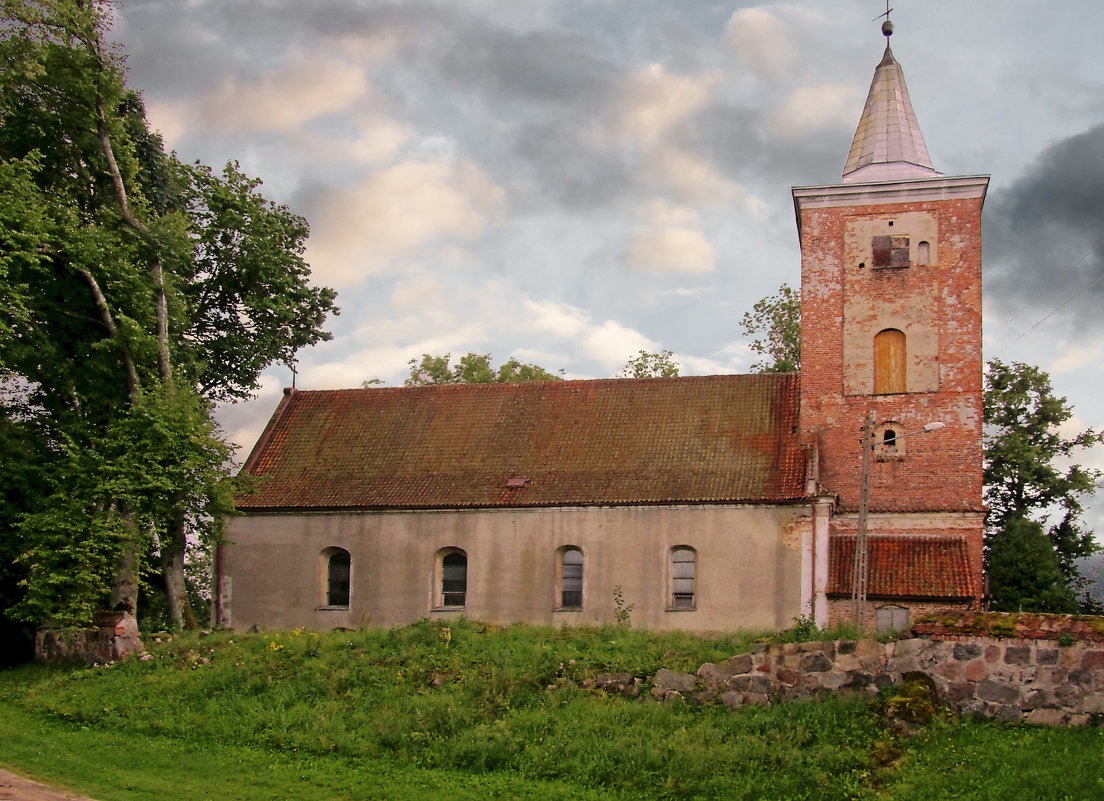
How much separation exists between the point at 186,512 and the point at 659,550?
1212 cm

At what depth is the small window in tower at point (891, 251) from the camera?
30.1 meters

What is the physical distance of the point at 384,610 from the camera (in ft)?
97.5

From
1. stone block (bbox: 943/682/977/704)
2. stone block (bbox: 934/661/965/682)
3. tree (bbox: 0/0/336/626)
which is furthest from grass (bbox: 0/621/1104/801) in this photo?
tree (bbox: 0/0/336/626)

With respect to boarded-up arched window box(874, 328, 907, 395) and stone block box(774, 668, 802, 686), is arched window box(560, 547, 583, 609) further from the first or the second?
stone block box(774, 668, 802, 686)

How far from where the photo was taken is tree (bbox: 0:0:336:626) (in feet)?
84.4

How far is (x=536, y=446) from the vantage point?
103 ft

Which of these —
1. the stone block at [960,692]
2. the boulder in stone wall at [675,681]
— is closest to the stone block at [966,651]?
the stone block at [960,692]

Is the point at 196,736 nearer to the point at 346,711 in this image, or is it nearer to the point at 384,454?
the point at 346,711

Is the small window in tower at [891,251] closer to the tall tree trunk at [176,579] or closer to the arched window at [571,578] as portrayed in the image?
the arched window at [571,578]

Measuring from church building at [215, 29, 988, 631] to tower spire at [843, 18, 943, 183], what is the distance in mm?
66

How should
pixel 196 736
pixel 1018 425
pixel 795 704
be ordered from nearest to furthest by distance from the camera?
pixel 795 704 < pixel 196 736 < pixel 1018 425

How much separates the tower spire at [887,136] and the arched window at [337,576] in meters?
17.8

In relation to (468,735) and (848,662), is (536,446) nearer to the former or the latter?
(468,735)

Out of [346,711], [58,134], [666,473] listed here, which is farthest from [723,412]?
[58,134]
